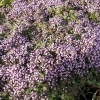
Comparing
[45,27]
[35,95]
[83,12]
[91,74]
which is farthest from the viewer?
[83,12]

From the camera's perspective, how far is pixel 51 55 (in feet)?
17.5

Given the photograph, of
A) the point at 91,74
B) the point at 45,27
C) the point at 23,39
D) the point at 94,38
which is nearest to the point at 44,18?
the point at 45,27

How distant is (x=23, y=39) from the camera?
226 inches

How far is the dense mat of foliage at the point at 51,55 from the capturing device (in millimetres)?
5125

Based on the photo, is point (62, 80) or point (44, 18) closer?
point (62, 80)

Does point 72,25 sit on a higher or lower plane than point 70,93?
higher

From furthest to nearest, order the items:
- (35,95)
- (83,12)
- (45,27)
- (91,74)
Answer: (83,12), (45,27), (91,74), (35,95)

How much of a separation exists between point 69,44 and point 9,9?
2081 millimetres

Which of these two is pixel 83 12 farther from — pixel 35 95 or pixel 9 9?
pixel 35 95

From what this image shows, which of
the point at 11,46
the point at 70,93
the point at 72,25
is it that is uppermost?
the point at 72,25

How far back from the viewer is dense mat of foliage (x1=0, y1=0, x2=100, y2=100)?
16.8 ft

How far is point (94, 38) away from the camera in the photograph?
18.3ft

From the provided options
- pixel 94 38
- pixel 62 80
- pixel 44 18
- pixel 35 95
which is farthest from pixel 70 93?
pixel 44 18

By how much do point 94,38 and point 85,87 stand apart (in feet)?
3.10
